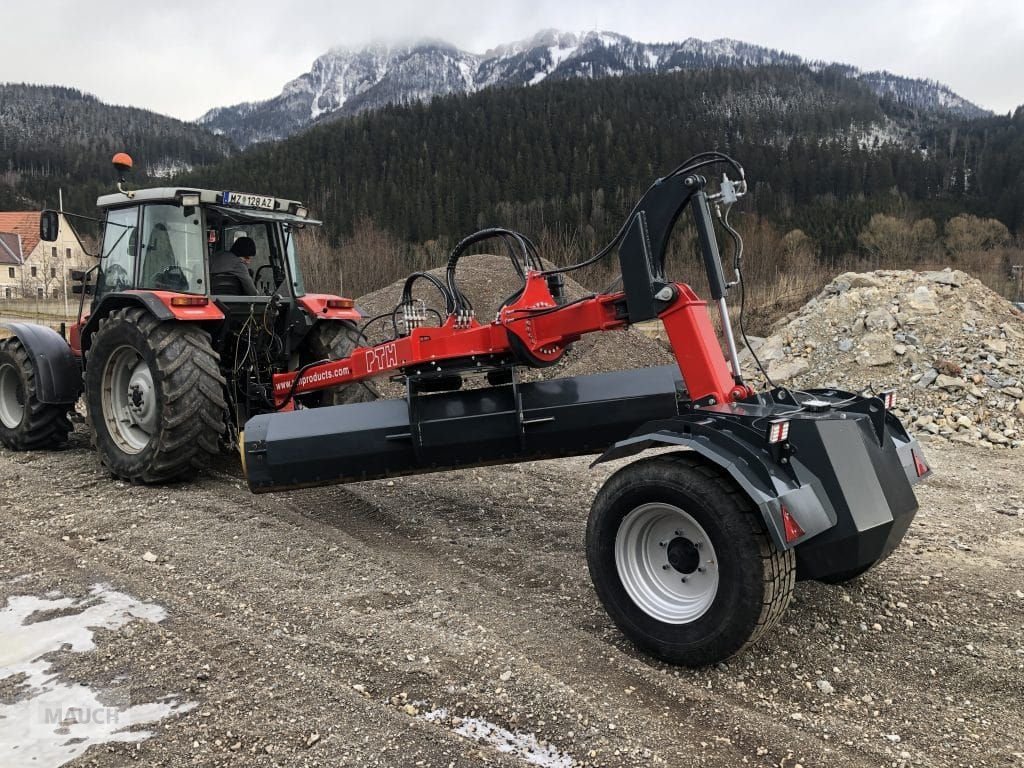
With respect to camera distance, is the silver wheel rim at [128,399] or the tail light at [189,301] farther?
the silver wheel rim at [128,399]

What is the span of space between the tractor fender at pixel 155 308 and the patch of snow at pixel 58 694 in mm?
2300

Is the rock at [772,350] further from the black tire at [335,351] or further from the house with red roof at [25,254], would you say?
the house with red roof at [25,254]

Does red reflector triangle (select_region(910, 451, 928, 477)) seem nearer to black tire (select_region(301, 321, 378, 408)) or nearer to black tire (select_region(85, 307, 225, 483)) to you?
black tire (select_region(301, 321, 378, 408))

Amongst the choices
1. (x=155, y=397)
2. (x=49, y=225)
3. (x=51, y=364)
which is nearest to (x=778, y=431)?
(x=155, y=397)

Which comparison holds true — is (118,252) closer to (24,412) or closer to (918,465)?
(24,412)

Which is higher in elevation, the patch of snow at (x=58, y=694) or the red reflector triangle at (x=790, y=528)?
the red reflector triangle at (x=790, y=528)

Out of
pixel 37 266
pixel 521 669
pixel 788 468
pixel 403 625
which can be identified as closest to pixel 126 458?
pixel 403 625

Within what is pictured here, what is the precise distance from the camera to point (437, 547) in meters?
4.62

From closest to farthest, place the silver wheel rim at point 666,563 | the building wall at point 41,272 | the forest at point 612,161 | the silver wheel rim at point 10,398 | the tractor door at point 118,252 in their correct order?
1. the silver wheel rim at point 666,563
2. the tractor door at point 118,252
3. the silver wheel rim at point 10,398
4. the building wall at point 41,272
5. the forest at point 612,161

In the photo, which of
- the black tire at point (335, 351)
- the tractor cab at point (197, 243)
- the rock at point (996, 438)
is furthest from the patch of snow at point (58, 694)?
the rock at point (996, 438)

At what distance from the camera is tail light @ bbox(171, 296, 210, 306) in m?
5.55

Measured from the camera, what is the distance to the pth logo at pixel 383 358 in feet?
15.7

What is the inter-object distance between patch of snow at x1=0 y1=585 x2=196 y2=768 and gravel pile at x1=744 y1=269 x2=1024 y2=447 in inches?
323

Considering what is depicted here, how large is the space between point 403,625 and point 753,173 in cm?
7616
